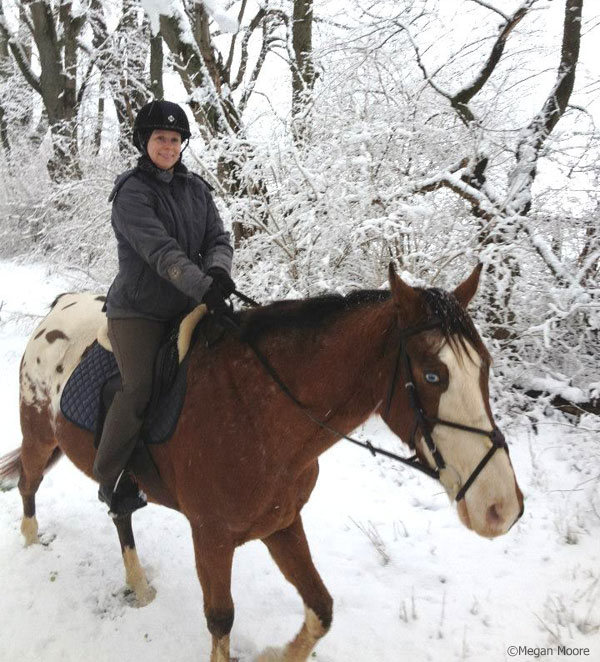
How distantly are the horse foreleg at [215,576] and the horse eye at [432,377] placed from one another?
52.1 inches

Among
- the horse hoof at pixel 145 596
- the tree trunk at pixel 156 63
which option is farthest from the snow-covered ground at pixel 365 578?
the tree trunk at pixel 156 63

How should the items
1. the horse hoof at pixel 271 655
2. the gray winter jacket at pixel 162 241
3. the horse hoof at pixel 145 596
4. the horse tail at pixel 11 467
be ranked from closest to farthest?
the gray winter jacket at pixel 162 241, the horse hoof at pixel 271 655, the horse hoof at pixel 145 596, the horse tail at pixel 11 467

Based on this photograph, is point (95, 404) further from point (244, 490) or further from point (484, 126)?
point (484, 126)

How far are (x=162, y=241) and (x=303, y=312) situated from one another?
30.4 inches

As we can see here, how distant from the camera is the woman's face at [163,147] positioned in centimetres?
248

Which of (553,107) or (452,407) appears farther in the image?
(553,107)

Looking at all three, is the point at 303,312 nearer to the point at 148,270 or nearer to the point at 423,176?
the point at 148,270

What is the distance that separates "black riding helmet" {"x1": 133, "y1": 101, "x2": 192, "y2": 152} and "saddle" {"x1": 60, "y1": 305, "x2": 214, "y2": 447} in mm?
956

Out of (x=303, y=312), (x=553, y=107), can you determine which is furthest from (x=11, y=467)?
(x=553, y=107)

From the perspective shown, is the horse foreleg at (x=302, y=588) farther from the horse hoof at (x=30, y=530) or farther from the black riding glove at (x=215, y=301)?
the horse hoof at (x=30, y=530)

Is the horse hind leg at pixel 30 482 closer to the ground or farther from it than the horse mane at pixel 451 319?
closer to the ground

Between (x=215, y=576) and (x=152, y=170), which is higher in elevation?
(x=152, y=170)

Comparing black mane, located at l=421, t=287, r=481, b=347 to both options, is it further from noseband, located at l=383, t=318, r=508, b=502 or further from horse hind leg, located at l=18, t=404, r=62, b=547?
horse hind leg, located at l=18, t=404, r=62, b=547

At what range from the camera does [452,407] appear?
→ 1657 millimetres
